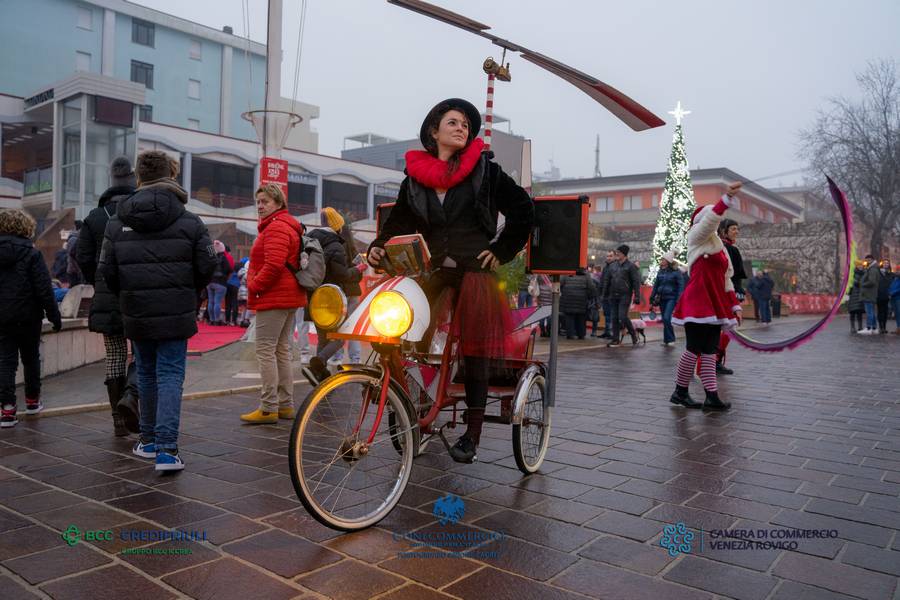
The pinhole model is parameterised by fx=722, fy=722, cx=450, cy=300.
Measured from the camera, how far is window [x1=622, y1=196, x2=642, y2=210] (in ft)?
203

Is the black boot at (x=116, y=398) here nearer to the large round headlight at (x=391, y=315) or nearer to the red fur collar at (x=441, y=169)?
the large round headlight at (x=391, y=315)

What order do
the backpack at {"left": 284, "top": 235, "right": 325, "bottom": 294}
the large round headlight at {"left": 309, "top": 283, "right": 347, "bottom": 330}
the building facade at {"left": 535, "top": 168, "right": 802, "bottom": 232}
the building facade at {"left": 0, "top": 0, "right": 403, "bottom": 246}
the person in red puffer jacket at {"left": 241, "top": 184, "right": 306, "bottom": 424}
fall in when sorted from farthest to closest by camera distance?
the building facade at {"left": 535, "top": 168, "right": 802, "bottom": 232} < the building facade at {"left": 0, "top": 0, "right": 403, "bottom": 246} < the backpack at {"left": 284, "top": 235, "right": 325, "bottom": 294} < the person in red puffer jacket at {"left": 241, "top": 184, "right": 306, "bottom": 424} < the large round headlight at {"left": 309, "top": 283, "right": 347, "bottom": 330}

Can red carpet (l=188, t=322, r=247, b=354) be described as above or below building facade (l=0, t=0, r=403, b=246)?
below

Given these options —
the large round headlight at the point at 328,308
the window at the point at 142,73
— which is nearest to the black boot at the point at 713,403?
the large round headlight at the point at 328,308

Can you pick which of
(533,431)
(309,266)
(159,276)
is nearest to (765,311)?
(309,266)

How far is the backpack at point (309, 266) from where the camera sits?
229 inches

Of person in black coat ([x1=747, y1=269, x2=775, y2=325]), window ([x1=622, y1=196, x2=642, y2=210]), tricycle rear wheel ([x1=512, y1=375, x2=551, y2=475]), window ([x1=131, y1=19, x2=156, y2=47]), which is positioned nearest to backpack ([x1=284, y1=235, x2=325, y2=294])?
tricycle rear wheel ([x1=512, y1=375, x2=551, y2=475])

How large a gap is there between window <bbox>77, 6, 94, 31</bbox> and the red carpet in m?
36.9

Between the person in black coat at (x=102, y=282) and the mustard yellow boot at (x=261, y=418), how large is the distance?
90 centimetres

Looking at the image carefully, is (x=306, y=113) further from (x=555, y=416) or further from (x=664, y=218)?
(x=555, y=416)

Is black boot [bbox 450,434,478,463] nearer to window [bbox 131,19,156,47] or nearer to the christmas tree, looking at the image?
the christmas tree

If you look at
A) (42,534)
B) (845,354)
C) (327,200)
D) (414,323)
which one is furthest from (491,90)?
(327,200)

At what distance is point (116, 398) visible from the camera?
16.9 ft

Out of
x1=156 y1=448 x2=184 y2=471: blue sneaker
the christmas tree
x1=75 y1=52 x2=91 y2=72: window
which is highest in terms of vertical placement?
x1=75 y1=52 x2=91 y2=72: window
